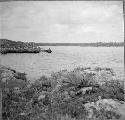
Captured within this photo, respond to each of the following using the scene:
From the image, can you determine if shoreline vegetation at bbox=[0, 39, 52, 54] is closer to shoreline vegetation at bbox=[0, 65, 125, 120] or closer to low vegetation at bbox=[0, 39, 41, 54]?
low vegetation at bbox=[0, 39, 41, 54]

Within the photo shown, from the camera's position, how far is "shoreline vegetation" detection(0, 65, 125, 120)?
18.1ft

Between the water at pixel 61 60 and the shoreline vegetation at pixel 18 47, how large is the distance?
0.18 m

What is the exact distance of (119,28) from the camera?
19.6 feet

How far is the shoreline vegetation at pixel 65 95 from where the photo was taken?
18.1 feet

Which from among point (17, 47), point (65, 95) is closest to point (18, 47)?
point (17, 47)

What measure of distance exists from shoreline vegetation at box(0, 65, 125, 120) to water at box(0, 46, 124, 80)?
0.19m

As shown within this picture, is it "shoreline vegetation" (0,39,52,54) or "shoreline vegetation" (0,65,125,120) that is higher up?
"shoreline vegetation" (0,39,52,54)

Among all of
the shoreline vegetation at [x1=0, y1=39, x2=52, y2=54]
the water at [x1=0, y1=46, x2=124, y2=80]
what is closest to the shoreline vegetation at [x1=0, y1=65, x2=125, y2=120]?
the water at [x1=0, y1=46, x2=124, y2=80]

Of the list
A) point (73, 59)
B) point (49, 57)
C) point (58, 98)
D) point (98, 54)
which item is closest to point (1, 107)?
point (58, 98)

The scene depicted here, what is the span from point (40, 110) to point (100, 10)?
3.39 metres

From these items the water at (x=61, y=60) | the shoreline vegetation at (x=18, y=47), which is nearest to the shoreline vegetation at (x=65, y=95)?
the water at (x=61, y=60)

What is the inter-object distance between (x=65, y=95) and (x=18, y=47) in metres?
2.47

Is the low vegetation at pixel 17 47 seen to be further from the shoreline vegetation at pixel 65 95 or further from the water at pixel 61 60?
the shoreline vegetation at pixel 65 95

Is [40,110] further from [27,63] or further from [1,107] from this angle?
[27,63]
